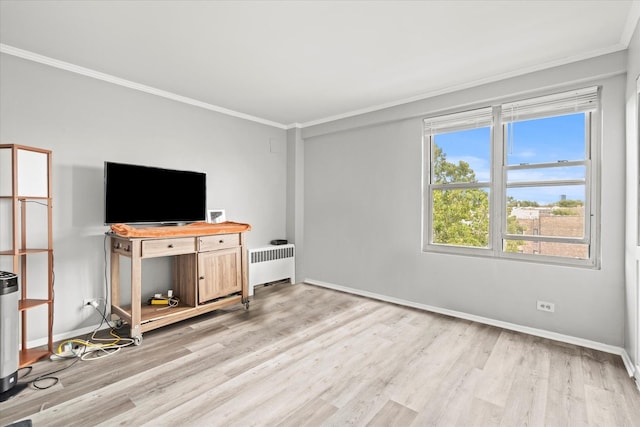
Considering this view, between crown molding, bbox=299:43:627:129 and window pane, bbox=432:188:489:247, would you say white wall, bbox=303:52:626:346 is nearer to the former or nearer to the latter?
crown molding, bbox=299:43:627:129

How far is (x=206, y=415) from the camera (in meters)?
1.84

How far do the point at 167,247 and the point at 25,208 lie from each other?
111 cm

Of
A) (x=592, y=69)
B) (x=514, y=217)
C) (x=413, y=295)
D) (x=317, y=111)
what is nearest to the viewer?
(x=592, y=69)

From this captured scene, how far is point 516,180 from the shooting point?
3.18m

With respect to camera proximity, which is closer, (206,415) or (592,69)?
(206,415)

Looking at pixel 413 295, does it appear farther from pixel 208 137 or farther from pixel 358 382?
pixel 208 137

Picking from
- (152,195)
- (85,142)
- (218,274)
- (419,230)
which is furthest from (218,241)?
(419,230)

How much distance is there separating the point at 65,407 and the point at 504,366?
117 inches

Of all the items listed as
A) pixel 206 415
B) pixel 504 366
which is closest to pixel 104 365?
pixel 206 415

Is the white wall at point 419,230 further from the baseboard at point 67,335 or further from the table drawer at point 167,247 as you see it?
the baseboard at point 67,335

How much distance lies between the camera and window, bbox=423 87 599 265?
287cm

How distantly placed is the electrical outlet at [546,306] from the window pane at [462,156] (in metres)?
1.29

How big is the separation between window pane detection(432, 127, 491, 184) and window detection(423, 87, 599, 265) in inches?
0.4

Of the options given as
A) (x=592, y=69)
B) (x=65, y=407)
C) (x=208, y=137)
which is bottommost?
(x=65, y=407)
